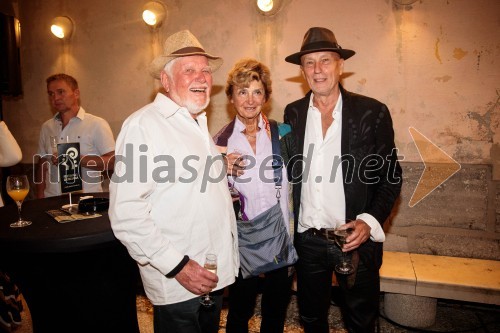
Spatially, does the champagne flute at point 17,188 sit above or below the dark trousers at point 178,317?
above

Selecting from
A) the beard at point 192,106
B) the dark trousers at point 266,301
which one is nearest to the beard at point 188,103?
the beard at point 192,106

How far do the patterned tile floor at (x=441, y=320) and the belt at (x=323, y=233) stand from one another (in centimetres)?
141

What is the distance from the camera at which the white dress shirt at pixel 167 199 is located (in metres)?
1.49

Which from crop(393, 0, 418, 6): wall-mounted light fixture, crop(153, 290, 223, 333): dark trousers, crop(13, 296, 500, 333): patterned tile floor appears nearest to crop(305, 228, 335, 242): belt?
crop(153, 290, 223, 333): dark trousers

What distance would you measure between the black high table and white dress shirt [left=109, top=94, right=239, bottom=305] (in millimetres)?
462

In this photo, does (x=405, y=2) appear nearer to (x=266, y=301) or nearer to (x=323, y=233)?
(x=323, y=233)

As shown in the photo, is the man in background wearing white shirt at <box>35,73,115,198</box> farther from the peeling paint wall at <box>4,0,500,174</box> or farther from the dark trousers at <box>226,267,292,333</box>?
the dark trousers at <box>226,267,292,333</box>

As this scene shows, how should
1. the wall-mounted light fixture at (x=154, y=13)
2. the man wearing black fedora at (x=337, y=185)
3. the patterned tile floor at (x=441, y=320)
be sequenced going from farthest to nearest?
the wall-mounted light fixture at (x=154, y=13), the patterned tile floor at (x=441, y=320), the man wearing black fedora at (x=337, y=185)

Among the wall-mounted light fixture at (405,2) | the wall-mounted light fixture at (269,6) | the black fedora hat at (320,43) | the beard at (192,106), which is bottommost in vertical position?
the beard at (192,106)

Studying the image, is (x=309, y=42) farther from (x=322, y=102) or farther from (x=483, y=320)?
(x=483, y=320)

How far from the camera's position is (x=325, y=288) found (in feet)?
7.14

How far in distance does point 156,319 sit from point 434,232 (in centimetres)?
306

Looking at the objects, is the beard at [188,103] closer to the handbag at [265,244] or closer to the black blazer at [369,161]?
the handbag at [265,244]

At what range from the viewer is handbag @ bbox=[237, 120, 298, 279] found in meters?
2.12
